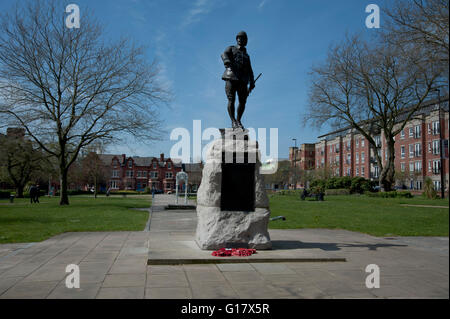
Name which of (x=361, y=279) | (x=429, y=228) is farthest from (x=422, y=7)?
(x=361, y=279)

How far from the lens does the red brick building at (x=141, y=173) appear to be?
9469 centimetres

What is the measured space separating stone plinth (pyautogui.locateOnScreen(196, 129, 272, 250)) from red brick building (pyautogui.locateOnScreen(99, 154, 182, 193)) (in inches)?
3461

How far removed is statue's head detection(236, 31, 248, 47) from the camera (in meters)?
8.07

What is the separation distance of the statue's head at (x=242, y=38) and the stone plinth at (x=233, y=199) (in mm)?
2314

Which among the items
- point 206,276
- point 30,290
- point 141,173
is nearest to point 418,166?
point 206,276

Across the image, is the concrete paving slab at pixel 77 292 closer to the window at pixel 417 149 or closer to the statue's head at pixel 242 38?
the statue's head at pixel 242 38

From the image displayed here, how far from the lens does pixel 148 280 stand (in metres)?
5.14

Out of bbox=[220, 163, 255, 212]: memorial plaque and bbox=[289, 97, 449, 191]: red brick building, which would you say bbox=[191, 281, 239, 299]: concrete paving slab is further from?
bbox=[289, 97, 449, 191]: red brick building

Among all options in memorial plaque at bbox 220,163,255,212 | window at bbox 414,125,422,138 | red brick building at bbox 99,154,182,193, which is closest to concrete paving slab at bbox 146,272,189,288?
memorial plaque at bbox 220,163,255,212

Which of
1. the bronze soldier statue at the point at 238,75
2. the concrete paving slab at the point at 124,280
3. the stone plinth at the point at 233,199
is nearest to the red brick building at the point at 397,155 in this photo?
the bronze soldier statue at the point at 238,75

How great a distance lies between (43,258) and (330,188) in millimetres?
47455

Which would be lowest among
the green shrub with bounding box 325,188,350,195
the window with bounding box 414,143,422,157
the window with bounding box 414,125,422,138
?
the green shrub with bounding box 325,188,350,195

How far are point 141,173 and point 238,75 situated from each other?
9184cm
